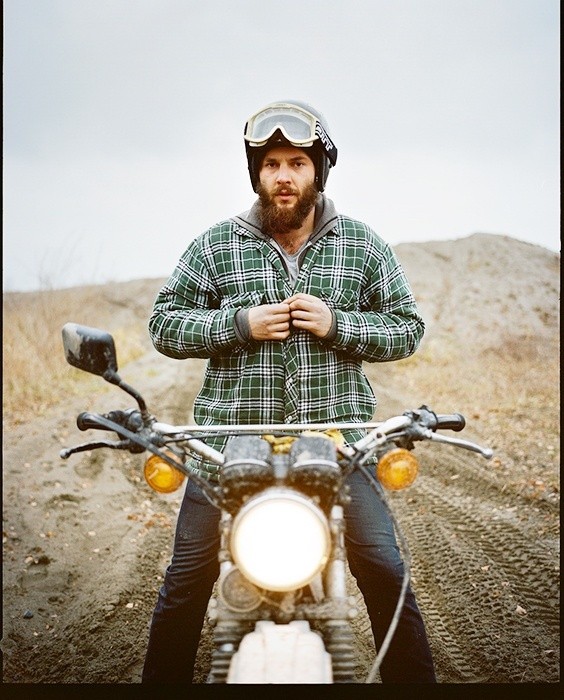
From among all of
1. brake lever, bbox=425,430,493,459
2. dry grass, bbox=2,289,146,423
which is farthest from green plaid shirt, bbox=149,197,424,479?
dry grass, bbox=2,289,146,423

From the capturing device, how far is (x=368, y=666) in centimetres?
276

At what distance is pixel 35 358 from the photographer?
650cm

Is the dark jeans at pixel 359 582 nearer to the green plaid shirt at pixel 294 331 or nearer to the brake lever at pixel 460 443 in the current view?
the green plaid shirt at pixel 294 331

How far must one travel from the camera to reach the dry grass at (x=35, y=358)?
625cm

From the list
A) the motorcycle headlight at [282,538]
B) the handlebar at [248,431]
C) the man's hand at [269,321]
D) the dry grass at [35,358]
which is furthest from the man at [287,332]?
the dry grass at [35,358]

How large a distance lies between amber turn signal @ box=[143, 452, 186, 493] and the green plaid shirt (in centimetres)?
50

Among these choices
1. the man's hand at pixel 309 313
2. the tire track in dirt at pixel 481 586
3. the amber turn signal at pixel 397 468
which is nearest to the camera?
the amber turn signal at pixel 397 468

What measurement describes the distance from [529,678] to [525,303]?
6604 millimetres

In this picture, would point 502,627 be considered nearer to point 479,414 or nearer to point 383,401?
point 479,414

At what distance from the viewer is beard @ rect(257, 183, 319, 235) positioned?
216 cm

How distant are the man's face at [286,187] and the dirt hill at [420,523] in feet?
5.83

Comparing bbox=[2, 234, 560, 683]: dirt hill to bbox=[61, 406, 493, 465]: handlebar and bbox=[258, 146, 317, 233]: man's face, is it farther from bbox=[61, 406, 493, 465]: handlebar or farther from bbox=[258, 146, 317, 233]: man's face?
bbox=[258, 146, 317, 233]: man's face

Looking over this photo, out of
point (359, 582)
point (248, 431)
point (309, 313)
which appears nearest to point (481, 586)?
point (359, 582)

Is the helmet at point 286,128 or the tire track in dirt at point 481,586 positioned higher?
the helmet at point 286,128
